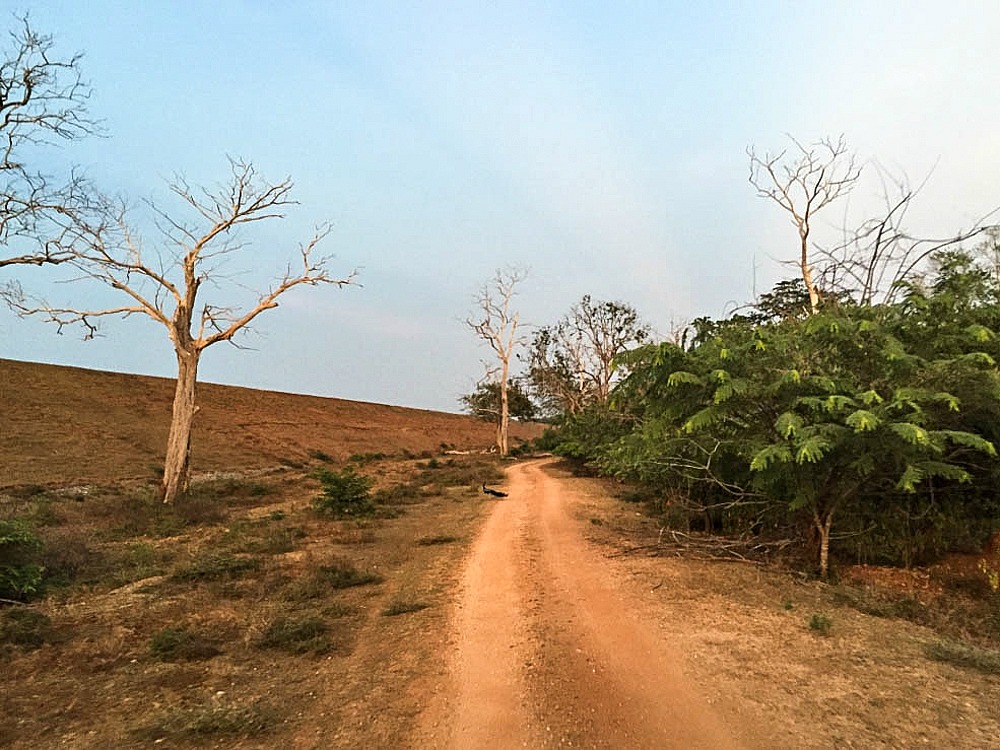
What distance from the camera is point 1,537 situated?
7.38 metres

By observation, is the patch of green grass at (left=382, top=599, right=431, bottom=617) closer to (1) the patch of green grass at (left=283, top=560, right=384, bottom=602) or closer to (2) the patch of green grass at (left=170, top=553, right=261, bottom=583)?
(1) the patch of green grass at (left=283, top=560, right=384, bottom=602)

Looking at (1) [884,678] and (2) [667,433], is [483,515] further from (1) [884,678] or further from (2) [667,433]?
(1) [884,678]

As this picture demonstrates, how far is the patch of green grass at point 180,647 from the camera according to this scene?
5680 millimetres

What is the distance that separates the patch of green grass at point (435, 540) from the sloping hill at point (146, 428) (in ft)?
54.2

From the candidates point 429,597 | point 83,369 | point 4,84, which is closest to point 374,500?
point 429,597

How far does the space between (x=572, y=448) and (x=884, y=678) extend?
21.3 m

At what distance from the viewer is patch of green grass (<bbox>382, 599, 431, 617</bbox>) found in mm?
7144

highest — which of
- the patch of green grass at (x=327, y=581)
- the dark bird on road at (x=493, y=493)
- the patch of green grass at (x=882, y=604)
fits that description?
the dark bird on road at (x=493, y=493)

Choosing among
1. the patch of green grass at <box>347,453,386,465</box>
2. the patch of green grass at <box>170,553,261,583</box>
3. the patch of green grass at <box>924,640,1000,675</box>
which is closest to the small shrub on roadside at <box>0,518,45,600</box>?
the patch of green grass at <box>170,553,261,583</box>

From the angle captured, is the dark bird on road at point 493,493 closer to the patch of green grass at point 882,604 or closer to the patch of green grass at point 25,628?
the patch of green grass at point 882,604

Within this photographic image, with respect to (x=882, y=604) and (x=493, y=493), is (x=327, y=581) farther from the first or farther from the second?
(x=493, y=493)

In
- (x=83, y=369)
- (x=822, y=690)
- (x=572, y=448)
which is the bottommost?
(x=822, y=690)

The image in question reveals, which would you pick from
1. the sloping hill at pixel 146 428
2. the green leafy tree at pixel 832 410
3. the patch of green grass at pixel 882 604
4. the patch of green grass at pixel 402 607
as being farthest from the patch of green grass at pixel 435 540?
the sloping hill at pixel 146 428

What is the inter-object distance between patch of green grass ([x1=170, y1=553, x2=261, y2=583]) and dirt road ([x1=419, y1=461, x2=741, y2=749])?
3.66m
